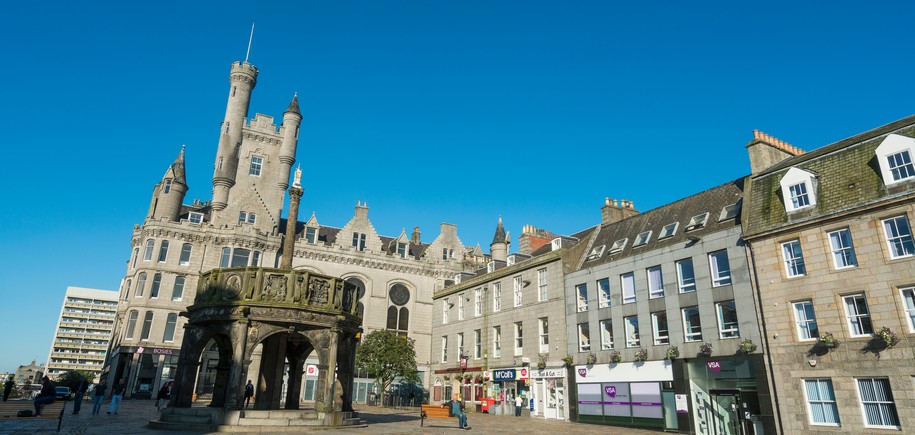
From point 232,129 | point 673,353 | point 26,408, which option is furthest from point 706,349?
point 232,129

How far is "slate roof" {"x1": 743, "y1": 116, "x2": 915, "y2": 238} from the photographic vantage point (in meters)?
22.0

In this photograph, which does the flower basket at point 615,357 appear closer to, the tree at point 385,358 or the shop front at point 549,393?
the shop front at point 549,393

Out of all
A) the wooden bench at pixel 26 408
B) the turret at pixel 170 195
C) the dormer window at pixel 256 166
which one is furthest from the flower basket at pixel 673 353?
the turret at pixel 170 195

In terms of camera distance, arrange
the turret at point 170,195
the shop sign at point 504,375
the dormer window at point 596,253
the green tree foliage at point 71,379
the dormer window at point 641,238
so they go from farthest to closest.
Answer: the turret at point 170,195 → the green tree foliage at point 71,379 → the shop sign at point 504,375 → the dormer window at point 596,253 → the dormer window at point 641,238

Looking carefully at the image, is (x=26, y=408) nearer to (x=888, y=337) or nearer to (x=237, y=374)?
(x=237, y=374)

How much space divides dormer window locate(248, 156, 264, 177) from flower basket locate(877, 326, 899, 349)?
2005 inches

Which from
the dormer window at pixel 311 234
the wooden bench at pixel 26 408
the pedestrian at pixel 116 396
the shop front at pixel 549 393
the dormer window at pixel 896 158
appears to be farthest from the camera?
the dormer window at pixel 311 234

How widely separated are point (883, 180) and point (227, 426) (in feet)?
85.5

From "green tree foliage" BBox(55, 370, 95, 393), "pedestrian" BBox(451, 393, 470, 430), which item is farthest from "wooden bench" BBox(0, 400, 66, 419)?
"pedestrian" BBox(451, 393, 470, 430)

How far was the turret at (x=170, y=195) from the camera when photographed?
5134 centimetres

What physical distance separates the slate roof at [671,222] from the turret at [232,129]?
3459 cm

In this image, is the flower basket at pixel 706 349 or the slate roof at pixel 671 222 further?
the slate roof at pixel 671 222

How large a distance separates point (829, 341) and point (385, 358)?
105 feet

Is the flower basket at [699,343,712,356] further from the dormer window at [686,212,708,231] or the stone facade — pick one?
the dormer window at [686,212,708,231]
